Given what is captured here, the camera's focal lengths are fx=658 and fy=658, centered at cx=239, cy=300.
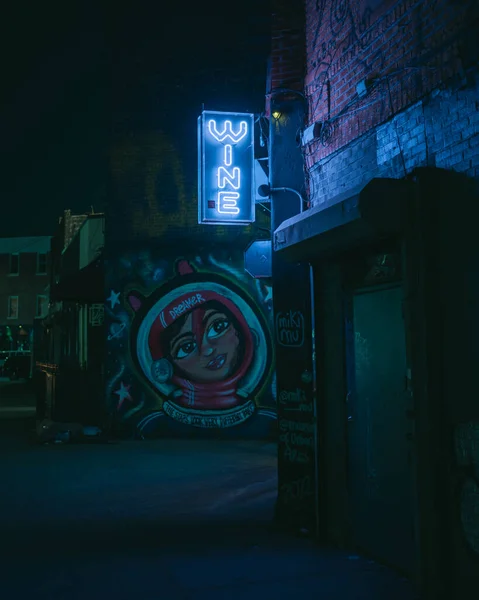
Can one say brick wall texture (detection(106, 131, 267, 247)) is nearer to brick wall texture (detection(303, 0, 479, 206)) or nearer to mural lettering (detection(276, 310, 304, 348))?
brick wall texture (detection(303, 0, 479, 206))

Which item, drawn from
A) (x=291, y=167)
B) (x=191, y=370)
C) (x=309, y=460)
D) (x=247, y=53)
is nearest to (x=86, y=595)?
(x=309, y=460)

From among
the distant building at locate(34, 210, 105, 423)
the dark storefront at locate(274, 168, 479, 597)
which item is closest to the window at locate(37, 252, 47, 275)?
the distant building at locate(34, 210, 105, 423)

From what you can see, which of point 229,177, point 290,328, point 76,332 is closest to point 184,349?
point 229,177

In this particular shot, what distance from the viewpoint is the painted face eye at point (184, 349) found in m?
14.8

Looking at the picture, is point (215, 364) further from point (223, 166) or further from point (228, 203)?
point (223, 166)

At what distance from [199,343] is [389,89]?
373 inches

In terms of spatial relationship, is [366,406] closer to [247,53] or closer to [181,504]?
[181,504]

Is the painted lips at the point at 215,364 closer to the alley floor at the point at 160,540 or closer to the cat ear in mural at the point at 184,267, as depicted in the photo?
the cat ear in mural at the point at 184,267

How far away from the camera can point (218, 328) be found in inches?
585

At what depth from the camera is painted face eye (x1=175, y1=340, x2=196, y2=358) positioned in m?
14.8

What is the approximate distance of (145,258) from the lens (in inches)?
589

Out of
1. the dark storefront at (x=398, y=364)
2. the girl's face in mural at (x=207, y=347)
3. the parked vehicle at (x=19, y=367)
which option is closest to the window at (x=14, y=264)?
the parked vehicle at (x=19, y=367)

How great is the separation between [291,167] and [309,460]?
134 inches

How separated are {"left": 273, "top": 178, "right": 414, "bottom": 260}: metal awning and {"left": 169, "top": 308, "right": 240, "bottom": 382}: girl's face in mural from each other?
7.94 m
